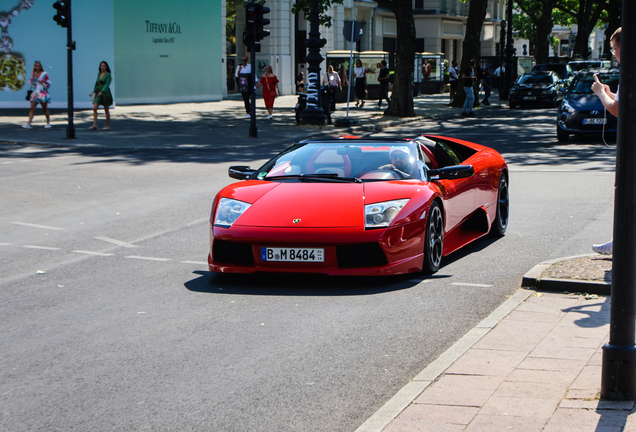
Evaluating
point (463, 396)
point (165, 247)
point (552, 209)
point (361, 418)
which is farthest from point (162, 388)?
point (552, 209)

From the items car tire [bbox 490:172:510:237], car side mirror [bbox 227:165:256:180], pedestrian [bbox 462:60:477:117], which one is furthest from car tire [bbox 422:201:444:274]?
pedestrian [bbox 462:60:477:117]

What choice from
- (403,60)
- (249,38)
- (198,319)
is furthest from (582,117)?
(198,319)

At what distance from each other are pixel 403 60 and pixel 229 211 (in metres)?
22.5

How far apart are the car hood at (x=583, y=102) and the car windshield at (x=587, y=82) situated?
1.78 feet

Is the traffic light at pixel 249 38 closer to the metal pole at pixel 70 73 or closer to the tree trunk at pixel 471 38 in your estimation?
the metal pole at pixel 70 73

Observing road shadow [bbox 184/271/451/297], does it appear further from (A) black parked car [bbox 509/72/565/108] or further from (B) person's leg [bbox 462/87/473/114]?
(A) black parked car [bbox 509/72/565/108]

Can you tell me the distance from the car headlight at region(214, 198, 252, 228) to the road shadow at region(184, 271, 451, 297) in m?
0.52

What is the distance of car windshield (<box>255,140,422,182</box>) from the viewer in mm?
7090

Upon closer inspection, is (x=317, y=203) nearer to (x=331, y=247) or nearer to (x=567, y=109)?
(x=331, y=247)

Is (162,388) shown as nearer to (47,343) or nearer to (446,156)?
(47,343)

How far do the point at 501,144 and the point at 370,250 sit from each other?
13862mm

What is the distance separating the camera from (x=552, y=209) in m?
10.3

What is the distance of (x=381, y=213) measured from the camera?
639cm

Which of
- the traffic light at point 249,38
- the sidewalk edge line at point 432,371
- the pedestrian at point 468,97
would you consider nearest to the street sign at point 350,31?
the traffic light at point 249,38
